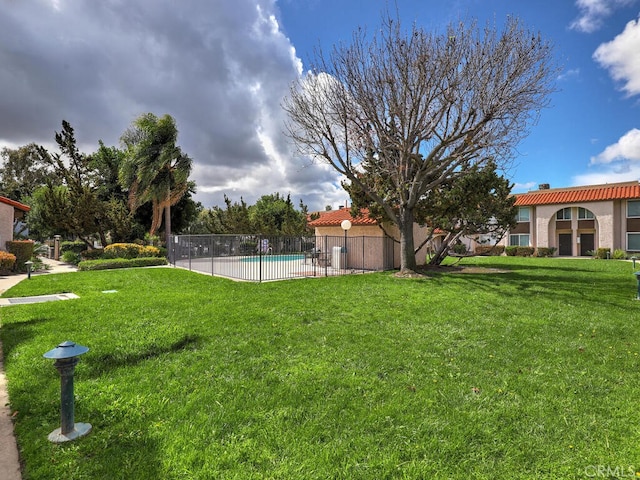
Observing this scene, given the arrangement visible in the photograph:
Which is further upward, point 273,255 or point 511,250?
point 273,255

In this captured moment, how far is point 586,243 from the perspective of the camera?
106 feet

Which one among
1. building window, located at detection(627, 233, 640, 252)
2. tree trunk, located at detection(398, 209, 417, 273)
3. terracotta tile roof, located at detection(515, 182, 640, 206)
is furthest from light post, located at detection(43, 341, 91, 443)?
building window, located at detection(627, 233, 640, 252)

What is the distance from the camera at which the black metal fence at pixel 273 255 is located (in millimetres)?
14688

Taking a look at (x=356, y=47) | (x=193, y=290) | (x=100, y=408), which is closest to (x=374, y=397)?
(x=100, y=408)

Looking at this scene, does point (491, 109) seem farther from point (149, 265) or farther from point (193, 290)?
point (149, 265)

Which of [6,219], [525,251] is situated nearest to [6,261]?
[6,219]

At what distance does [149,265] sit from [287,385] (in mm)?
17616

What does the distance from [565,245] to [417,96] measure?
30.8 metres

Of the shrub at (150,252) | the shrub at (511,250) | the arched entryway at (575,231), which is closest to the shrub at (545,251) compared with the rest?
the arched entryway at (575,231)

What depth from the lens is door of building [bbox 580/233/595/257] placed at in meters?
32.0

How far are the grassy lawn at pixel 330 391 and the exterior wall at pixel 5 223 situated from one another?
41.9 ft

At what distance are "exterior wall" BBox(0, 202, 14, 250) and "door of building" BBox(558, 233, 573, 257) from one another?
43472 mm

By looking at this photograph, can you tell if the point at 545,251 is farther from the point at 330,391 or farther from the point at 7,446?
the point at 7,446

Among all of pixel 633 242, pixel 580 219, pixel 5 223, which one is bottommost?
pixel 633 242
